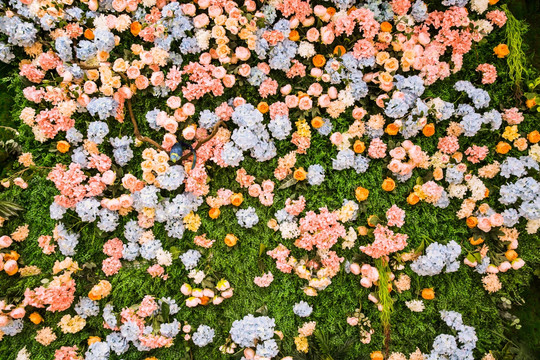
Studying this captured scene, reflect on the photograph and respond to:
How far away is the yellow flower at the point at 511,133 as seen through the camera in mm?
Answer: 2457

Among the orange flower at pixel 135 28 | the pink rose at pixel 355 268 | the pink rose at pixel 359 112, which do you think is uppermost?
the orange flower at pixel 135 28

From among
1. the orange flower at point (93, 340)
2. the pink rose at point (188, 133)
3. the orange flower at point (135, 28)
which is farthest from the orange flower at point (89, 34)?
the orange flower at point (93, 340)

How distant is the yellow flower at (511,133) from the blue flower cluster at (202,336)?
2500mm

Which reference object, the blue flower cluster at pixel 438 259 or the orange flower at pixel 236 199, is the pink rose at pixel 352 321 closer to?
the blue flower cluster at pixel 438 259

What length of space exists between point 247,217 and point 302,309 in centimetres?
76

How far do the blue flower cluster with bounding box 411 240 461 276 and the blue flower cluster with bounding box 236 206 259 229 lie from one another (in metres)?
1.16

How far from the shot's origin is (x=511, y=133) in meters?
2.47

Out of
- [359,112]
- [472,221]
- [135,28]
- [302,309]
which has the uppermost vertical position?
[135,28]

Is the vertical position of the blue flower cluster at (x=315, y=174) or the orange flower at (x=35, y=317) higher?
the blue flower cluster at (x=315, y=174)

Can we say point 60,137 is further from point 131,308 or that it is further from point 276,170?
point 276,170

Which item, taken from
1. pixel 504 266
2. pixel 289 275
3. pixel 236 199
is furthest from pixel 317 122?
pixel 504 266

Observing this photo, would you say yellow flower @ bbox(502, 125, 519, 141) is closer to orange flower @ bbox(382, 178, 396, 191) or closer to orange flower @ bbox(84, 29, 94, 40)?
orange flower @ bbox(382, 178, 396, 191)

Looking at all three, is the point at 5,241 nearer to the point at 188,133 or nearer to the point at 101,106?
the point at 101,106

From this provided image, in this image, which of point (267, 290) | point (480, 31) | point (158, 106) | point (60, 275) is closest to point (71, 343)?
point (60, 275)
